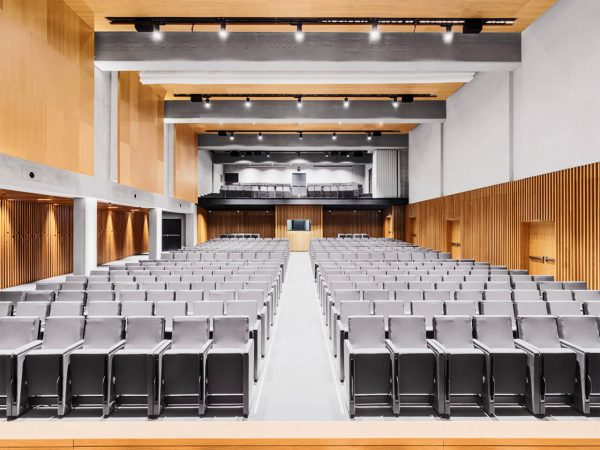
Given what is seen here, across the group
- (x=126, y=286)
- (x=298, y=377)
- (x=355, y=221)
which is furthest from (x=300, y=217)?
(x=298, y=377)

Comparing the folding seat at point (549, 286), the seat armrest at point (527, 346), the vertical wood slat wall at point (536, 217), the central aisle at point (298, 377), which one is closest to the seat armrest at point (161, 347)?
the central aisle at point (298, 377)

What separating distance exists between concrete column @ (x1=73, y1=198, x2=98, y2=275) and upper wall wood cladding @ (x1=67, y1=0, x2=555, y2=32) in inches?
200

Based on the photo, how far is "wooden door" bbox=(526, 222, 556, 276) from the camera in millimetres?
10673

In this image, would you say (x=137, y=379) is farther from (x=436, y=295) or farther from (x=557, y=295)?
(x=557, y=295)

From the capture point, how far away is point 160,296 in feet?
23.5

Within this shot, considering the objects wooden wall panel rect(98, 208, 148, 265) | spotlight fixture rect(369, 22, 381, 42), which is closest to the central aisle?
spotlight fixture rect(369, 22, 381, 42)

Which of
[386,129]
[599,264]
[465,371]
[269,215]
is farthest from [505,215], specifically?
[269,215]

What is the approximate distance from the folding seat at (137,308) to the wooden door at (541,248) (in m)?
9.61

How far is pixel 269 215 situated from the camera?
107 feet

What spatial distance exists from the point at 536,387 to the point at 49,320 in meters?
5.55

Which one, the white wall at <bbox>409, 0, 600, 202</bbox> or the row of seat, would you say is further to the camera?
the white wall at <bbox>409, 0, 600, 202</bbox>

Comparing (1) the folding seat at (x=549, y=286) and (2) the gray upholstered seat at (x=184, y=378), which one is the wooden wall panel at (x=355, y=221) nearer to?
(1) the folding seat at (x=549, y=286)

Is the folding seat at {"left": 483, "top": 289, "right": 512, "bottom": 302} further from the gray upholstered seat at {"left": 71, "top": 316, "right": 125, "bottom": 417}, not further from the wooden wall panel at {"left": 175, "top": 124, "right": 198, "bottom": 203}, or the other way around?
the wooden wall panel at {"left": 175, "top": 124, "right": 198, "bottom": 203}

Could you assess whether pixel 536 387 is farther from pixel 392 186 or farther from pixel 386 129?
pixel 392 186
